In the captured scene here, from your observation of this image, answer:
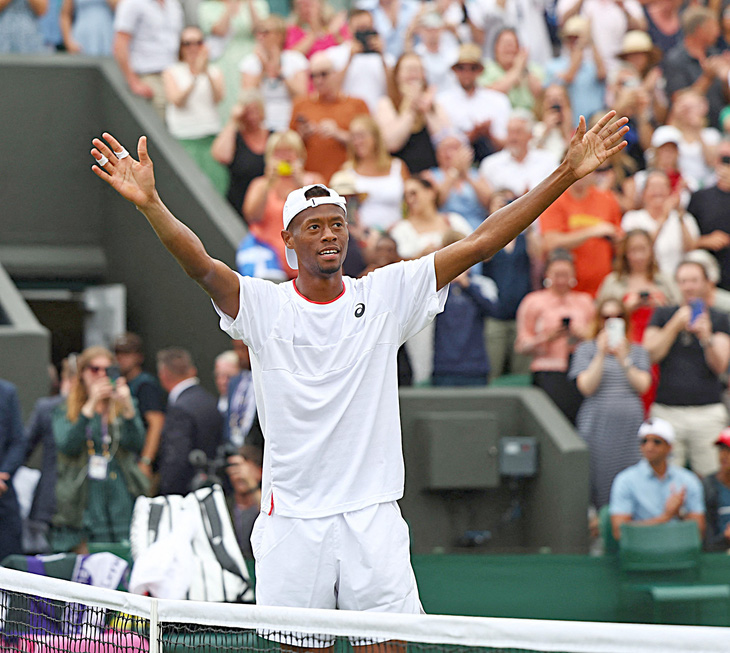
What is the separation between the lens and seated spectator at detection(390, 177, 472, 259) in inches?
404

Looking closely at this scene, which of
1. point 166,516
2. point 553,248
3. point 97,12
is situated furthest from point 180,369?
point 97,12

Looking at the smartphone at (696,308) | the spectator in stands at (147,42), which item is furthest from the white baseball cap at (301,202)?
the spectator in stands at (147,42)

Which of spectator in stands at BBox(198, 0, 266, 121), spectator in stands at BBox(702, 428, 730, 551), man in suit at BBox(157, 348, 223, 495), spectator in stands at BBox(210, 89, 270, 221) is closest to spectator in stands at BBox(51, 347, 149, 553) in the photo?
man in suit at BBox(157, 348, 223, 495)

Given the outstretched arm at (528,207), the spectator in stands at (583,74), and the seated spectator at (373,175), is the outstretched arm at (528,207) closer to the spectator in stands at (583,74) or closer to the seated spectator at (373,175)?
the seated spectator at (373,175)

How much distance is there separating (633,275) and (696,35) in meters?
4.18

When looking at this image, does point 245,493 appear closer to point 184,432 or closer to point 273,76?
point 184,432

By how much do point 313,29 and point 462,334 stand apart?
13.7ft

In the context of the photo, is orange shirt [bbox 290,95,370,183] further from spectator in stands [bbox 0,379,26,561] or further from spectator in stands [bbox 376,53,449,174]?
spectator in stands [bbox 0,379,26,561]

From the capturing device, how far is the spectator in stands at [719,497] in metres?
8.75

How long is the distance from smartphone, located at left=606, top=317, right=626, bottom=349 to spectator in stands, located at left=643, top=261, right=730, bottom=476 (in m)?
0.36

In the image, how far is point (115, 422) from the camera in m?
8.76

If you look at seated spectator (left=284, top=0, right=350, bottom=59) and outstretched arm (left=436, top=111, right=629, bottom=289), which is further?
seated spectator (left=284, top=0, right=350, bottom=59)

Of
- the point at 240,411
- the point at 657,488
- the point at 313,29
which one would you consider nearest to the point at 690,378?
the point at 657,488

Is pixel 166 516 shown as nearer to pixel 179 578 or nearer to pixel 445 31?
pixel 179 578
